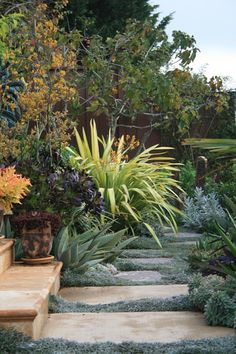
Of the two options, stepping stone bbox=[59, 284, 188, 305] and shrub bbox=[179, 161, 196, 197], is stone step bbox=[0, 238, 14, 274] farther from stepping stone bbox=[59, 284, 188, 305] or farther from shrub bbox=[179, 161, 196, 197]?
shrub bbox=[179, 161, 196, 197]

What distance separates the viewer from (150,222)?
764cm

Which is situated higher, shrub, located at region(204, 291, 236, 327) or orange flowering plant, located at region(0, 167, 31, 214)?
orange flowering plant, located at region(0, 167, 31, 214)

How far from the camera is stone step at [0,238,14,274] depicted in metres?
4.20

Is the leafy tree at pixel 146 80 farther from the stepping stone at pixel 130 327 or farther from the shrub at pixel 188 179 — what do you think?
the stepping stone at pixel 130 327

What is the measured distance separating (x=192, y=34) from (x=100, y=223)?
4294 millimetres

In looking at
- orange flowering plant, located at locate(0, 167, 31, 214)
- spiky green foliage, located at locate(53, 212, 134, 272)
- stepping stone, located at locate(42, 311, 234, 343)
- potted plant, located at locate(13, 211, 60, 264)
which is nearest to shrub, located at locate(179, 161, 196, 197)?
spiky green foliage, located at locate(53, 212, 134, 272)

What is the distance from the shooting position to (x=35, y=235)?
15.3ft

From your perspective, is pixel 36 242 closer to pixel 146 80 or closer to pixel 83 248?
pixel 83 248

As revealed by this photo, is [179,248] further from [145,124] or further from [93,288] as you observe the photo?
[145,124]

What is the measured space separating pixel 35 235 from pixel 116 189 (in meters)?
2.61

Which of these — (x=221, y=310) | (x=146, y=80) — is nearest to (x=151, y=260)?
(x=221, y=310)

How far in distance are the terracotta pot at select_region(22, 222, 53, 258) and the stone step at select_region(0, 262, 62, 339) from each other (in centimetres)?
10

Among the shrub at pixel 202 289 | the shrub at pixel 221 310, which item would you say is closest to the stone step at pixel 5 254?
the shrub at pixel 202 289

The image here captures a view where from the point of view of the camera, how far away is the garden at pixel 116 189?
3545 millimetres
